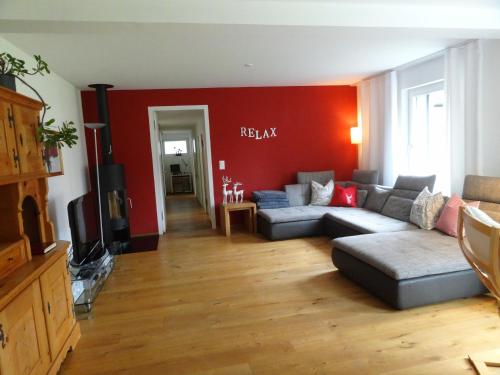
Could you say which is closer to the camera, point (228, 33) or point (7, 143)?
point (7, 143)

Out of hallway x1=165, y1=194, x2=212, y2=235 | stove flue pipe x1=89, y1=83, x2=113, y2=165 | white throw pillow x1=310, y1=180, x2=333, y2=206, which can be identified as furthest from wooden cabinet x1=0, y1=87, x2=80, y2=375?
white throw pillow x1=310, y1=180, x2=333, y2=206

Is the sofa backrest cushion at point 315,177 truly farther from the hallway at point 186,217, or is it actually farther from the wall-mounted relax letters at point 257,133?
the hallway at point 186,217

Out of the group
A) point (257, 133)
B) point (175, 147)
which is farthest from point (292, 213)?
point (175, 147)

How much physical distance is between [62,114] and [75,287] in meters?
2.37

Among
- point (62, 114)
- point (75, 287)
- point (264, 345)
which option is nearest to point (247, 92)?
point (62, 114)

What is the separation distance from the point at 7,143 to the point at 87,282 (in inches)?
60.8

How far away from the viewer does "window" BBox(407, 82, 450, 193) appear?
4484 mm

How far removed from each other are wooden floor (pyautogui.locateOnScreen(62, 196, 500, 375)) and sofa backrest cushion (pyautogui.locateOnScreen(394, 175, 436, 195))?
5.38 feet

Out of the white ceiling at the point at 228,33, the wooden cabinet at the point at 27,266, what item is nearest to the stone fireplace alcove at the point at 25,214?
the wooden cabinet at the point at 27,266

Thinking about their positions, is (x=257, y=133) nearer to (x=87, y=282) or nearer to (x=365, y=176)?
(x=365, y=176)

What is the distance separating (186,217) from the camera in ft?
22.4

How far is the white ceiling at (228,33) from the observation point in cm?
226

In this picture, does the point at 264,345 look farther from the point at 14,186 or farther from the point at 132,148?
the point at 132,148

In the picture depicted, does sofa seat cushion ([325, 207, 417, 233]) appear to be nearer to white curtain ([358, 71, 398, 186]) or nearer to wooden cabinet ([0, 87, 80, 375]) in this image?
white curtain ([358, 71, 398, 186])
